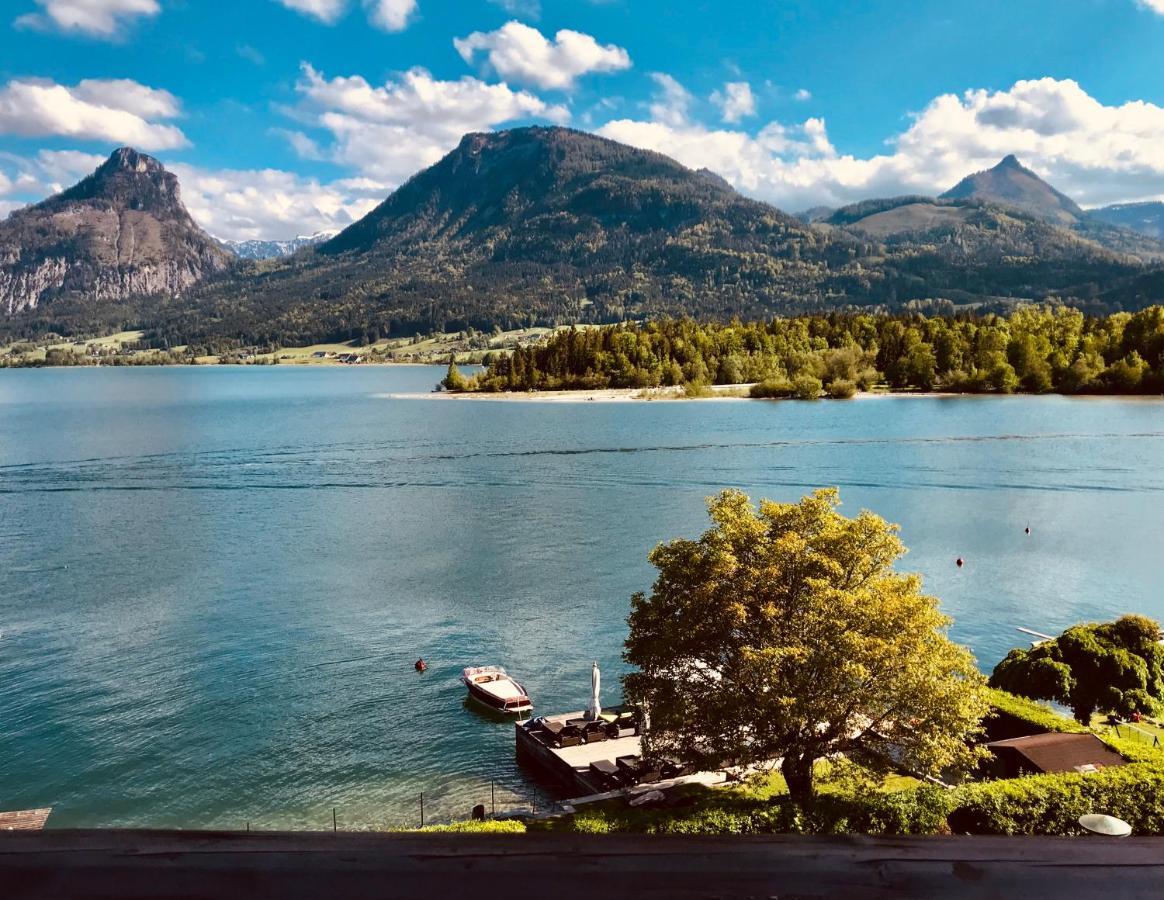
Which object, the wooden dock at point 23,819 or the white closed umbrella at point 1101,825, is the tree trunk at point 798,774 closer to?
the white closed umbrella at point 1101,825

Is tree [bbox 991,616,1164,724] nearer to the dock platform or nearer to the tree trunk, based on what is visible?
the tree trunk

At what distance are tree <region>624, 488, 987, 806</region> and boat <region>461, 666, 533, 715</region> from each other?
13.0 m

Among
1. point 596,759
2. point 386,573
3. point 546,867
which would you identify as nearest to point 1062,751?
point 596,759

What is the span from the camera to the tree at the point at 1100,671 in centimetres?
3588

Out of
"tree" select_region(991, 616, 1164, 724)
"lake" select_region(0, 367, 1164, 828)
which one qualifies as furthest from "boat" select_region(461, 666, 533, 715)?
"tree" select_region(991, 616, 1164, 724)

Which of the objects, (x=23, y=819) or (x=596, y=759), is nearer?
(x=23, y=819)

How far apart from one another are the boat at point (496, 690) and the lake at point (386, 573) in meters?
0.96

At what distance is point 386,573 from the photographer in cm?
6550

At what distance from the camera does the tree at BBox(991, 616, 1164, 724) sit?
3588cm

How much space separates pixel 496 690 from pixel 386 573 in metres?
26.7

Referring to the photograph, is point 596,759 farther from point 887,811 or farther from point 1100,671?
point 1100,671

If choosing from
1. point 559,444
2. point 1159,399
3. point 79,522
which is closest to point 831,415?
point 559,444

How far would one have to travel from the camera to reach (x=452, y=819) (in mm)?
32031

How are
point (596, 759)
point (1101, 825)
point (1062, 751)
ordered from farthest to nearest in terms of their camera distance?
point (596, 759) < point (1062, 751) < point (1101, 825)
